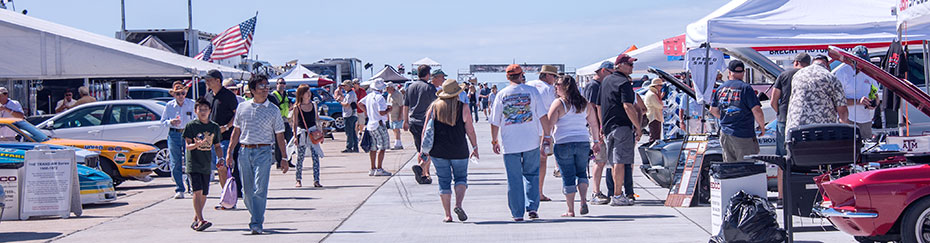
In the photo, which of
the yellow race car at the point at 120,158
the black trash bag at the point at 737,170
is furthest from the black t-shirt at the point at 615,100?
the yellow race car at the point at 120,158

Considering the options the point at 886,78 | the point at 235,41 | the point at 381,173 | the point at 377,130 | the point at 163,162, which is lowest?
the point at 381,173

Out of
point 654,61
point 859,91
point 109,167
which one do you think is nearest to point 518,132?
point 859,91

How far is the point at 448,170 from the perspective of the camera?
32.1ft

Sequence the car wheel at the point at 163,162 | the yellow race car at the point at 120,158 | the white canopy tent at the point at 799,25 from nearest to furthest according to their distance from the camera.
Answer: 1. the white canopy tent at the point at 799,25
2. the yellow race car at the point at 120,158
3. the car wheel at the point at 163,162

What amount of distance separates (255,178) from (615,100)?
3.73 metres

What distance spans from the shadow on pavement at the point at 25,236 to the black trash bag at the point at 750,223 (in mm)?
6110

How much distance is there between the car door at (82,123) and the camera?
1700 cm

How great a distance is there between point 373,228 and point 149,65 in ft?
37.7

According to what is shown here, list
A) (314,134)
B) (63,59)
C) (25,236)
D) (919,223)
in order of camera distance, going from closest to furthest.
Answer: (919,223)
(25,236)
(314,134)
(63,59)

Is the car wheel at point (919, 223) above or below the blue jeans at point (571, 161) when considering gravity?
below

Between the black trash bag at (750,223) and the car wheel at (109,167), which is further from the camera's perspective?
the car wheel at (109,167)

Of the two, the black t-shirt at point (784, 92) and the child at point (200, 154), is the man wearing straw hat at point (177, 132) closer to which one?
the child at point (200, 154)

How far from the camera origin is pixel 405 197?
495 inches

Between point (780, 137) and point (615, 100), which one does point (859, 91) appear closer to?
point (780, 137)
